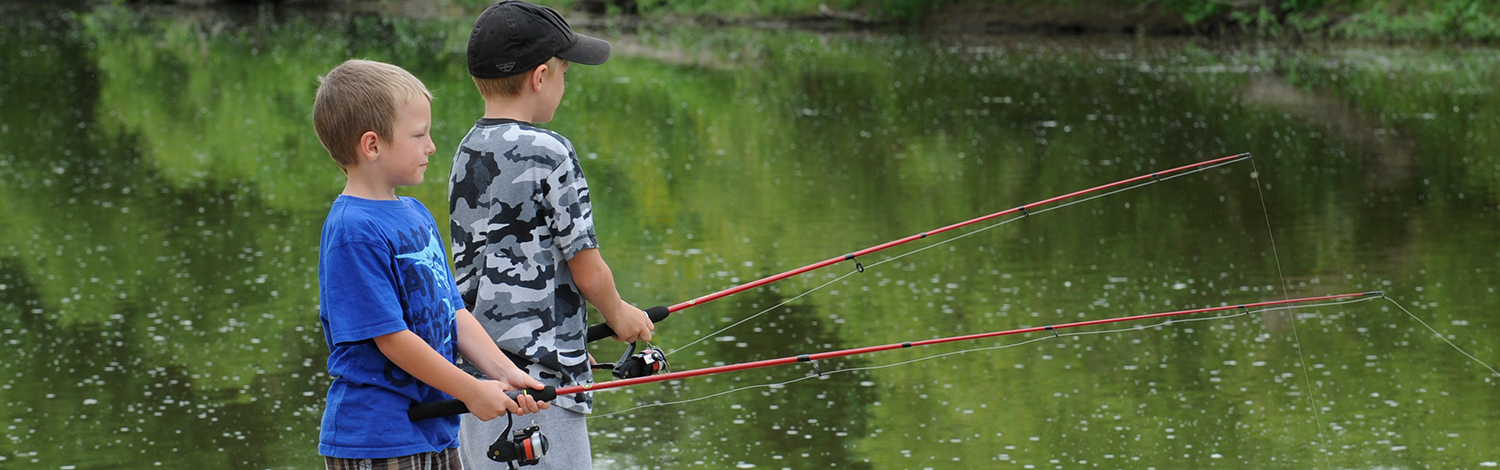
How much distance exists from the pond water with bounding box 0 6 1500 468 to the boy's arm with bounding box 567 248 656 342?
193cm

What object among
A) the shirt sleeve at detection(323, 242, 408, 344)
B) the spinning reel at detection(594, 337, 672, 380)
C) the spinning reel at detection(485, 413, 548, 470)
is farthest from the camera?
the spinning reel at detection(594, 337, 672, 380)

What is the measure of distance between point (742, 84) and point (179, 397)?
49.7 ft

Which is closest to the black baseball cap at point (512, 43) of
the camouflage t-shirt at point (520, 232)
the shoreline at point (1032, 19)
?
the camouflage t-shirt at point (520, 232)

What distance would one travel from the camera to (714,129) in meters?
14.9

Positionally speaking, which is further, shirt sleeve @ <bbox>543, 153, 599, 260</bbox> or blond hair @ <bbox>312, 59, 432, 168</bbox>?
shirt sleeve @ <bbox>543, 153, 599, 260</bbox>

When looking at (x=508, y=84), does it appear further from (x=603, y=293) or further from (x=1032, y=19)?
(x=1032, y=19)

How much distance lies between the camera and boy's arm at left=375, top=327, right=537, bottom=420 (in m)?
2.30

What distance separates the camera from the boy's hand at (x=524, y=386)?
7.97 ft

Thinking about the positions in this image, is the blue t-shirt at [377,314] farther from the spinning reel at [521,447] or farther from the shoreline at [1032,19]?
the shoreline at [1032,19]

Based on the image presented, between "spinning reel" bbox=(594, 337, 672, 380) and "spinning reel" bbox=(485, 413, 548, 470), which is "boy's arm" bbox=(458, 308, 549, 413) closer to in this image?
"spinning reel" bbox=(485, 413, 548, 470)

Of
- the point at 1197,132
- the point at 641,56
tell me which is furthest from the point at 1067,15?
the point at 1197,132

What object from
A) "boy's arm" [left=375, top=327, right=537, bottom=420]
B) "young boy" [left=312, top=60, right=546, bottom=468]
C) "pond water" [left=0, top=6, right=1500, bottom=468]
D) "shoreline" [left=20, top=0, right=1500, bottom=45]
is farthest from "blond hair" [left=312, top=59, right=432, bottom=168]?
"shoreline" [left=20, top=0, right=1500, bottom=45]

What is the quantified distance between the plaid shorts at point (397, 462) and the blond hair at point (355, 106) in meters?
0.46

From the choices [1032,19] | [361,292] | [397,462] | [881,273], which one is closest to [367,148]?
[361,292]
